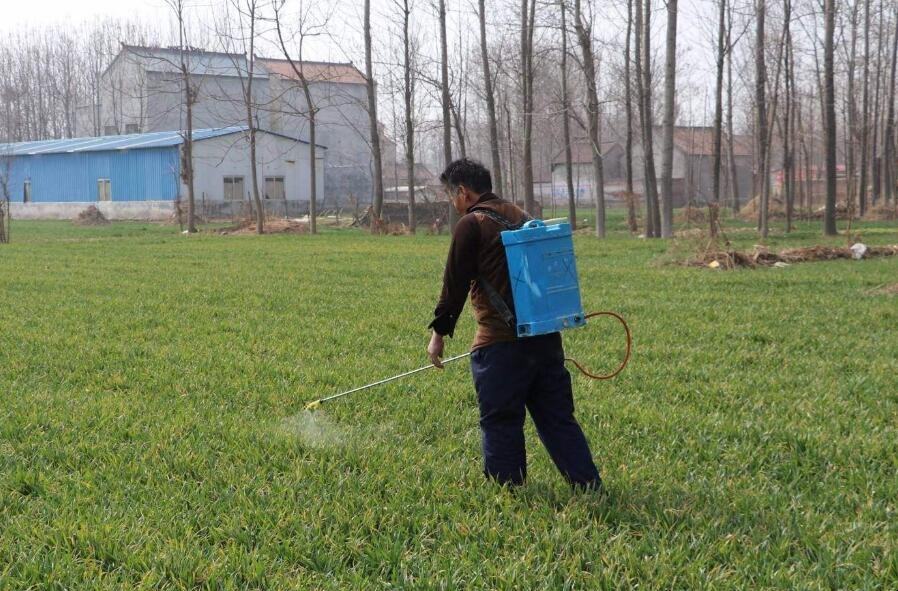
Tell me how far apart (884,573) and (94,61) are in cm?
9218

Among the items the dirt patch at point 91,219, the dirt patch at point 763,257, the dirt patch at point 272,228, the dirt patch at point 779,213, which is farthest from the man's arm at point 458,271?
the dirt patch at point 91,219

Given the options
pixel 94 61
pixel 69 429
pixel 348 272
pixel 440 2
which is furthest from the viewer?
pixel 94 61

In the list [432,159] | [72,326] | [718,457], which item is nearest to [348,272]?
[72,326]

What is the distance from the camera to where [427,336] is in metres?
9.32

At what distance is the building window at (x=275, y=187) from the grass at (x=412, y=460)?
4092cm

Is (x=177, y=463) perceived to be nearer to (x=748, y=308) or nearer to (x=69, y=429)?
(x=69, y=429)

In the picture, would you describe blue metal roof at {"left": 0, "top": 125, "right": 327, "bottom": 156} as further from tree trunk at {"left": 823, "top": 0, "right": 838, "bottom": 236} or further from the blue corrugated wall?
tree trunk at {"left": 823, "top": 0, "right": 838, "bottom": 236}

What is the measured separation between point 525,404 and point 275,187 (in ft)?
158

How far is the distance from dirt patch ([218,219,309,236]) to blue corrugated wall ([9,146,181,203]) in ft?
34.5

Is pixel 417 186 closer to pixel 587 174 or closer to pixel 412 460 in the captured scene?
pixel 587 174

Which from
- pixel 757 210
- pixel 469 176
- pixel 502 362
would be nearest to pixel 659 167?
pixel 757 210

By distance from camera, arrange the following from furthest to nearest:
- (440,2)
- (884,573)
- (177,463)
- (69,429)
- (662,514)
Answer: (440,2) < (69,429) < (177,463) < (662,514) < (884,573)

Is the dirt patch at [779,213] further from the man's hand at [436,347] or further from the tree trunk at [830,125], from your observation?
the man's hand at [436,347]

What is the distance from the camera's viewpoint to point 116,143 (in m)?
53.2
